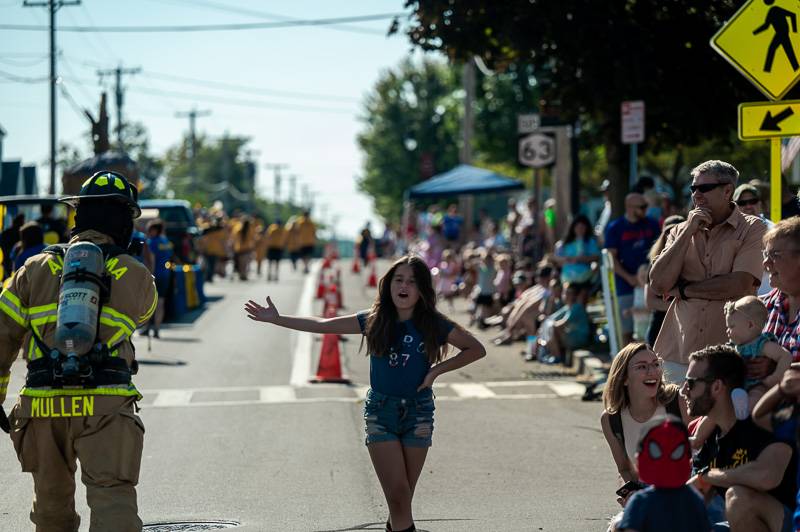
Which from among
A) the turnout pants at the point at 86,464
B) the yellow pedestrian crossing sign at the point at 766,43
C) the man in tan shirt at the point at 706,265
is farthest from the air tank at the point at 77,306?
the yellow pedestrian crossing sign at the point at 766,43

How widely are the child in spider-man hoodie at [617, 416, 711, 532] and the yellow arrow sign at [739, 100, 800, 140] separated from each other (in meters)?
5.62

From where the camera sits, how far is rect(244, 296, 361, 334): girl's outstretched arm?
7.25m

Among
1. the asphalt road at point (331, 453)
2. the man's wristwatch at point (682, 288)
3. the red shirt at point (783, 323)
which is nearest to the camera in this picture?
the red shirt at point (783, 323)

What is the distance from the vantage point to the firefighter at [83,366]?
228 inches

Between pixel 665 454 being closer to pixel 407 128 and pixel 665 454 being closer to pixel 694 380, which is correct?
pixel 694 380

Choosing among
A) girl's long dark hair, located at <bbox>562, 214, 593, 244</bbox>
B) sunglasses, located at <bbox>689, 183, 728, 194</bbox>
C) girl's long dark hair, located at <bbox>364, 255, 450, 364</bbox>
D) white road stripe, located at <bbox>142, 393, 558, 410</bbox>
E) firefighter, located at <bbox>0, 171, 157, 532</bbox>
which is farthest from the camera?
girl's long dark hair, located at <bbox>562, 214, 593, 244</bbox>

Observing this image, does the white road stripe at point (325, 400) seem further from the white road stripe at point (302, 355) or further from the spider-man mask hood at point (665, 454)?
the spider-man mask hood at point (665, 454)

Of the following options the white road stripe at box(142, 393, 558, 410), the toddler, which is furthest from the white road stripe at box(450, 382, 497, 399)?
the toddler

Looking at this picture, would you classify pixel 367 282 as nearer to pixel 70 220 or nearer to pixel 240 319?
pixel 240 319

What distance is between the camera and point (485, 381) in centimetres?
1594

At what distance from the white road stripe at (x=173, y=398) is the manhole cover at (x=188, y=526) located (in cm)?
575

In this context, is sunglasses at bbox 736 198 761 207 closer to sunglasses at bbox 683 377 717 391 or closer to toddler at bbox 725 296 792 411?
toddler at bbox 725 296 792 411

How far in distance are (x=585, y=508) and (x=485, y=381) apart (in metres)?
7.35

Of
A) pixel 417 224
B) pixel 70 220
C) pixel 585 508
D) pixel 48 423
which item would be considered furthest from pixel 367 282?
pixel 48 423
